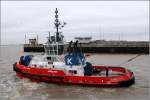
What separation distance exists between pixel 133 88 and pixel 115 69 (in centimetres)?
337

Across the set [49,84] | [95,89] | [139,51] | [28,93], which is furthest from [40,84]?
[139,51]

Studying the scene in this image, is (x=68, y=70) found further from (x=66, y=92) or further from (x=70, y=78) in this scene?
(x=66, y=92)

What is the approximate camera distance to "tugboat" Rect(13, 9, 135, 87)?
1700 centimetres

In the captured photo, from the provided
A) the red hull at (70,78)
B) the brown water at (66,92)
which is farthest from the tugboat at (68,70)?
the brown water at (66,92)

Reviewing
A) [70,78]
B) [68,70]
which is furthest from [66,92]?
[68,70]

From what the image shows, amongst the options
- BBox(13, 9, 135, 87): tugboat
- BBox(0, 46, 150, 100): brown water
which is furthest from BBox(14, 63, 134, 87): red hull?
BBox(0, 46, 150, 100): brown water

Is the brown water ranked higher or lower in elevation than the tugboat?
lower

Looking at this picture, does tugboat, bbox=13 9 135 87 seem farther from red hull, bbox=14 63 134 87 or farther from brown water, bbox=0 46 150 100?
brown water, bbox=0 46 150 100

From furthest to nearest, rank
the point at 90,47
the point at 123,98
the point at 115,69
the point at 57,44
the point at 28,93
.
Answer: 1. the point at 90,47
2. the point at 115,69
3. the point at 57,44
4. the point at 28,93
5. the point at 123,98

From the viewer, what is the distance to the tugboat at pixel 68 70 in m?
17.0

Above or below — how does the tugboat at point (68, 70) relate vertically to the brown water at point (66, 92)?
above

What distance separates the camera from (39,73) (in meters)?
18.7

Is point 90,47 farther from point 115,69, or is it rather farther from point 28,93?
point 28,93

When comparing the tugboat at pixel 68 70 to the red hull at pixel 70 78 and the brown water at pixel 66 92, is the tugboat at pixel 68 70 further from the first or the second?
the brown water at pixel 66 92
